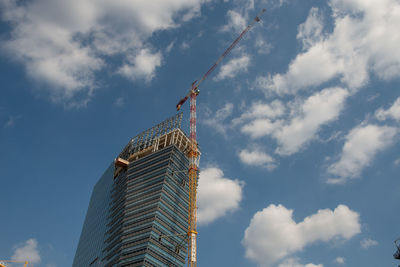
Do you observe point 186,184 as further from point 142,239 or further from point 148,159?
point 142,239

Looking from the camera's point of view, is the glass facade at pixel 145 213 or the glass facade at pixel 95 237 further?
the glass facade at pixel 95 237

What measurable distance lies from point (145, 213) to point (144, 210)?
2095mm

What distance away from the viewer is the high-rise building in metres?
137

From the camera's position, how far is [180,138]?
18600 centimetres

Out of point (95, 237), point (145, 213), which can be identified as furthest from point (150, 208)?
point (95, 237)

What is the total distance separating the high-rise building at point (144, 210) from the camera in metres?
137

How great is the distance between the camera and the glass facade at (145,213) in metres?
136

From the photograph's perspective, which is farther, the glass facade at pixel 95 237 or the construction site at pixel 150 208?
the glass facade at pixel 95 237

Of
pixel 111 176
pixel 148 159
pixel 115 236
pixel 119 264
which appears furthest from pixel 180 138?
pixel 119 264

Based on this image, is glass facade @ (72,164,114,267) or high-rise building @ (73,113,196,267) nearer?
high-rise building @ (73,113,196,267)

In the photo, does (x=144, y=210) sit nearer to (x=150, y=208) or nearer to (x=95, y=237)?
(x=150, y=208)

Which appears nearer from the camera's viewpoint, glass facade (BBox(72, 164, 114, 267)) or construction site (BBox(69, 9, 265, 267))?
construction site (BBox(69, 9, 265, 267))

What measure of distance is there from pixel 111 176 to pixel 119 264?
72.6m

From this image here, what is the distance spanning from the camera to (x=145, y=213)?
146m
